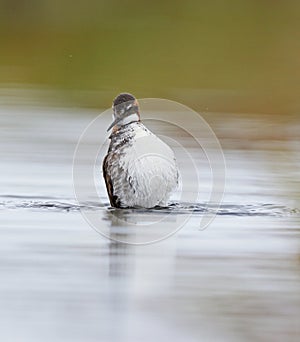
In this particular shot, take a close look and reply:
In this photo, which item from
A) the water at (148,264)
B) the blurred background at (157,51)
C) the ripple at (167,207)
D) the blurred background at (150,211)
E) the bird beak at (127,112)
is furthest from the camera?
the blurred background at (157,51)

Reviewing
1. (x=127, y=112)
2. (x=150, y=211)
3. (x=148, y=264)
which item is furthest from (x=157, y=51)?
(x=148, y=264)

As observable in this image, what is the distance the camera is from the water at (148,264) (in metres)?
5.98

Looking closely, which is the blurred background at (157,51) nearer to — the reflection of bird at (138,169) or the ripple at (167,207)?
the ripple at (167,207)

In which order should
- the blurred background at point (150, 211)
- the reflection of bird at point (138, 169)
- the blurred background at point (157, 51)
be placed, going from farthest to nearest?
1. the blurred background at point (157, 51)
2. the reflection of bird at point (138, 169)
3. the blurred background at point (150, 211)

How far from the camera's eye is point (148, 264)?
288 inches

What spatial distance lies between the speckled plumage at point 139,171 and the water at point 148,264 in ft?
0.29

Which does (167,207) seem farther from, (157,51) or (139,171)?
(157,51)

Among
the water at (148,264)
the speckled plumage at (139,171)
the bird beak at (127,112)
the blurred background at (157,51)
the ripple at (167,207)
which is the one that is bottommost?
the water at (148,264)

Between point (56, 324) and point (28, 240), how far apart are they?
1.94 meters

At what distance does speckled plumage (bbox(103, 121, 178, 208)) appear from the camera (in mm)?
8711

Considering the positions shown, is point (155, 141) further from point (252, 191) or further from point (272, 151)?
point (272, 151)

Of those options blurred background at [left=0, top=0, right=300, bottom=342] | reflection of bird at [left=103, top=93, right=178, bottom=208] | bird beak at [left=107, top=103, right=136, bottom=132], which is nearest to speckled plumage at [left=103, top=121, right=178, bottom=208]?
reflection of bird at [left=103, top=93, right=178, bottom=208]

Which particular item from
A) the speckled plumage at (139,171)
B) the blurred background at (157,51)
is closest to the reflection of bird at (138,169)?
the speckled plumage at (139,171)

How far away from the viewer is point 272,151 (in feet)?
39.8
